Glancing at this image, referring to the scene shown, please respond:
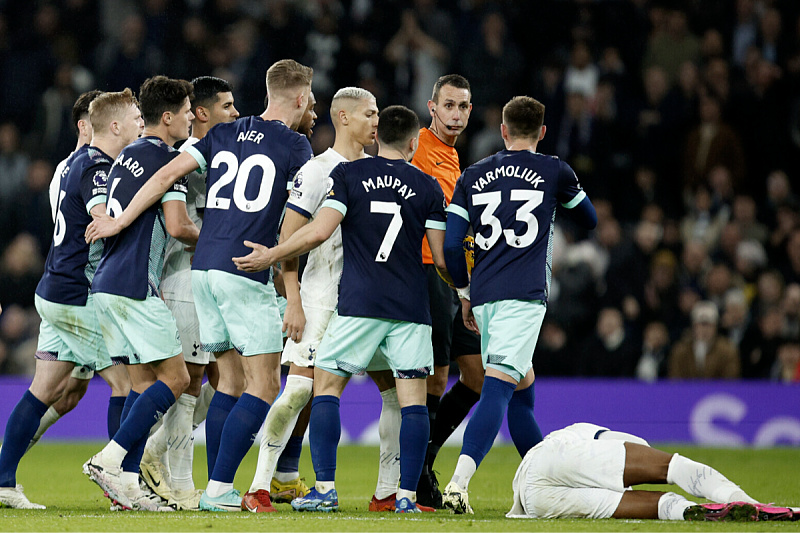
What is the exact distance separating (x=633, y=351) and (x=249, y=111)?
594 centimetres

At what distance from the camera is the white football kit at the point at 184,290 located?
639cm

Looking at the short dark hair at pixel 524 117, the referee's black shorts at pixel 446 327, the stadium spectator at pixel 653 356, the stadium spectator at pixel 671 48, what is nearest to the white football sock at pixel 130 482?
the referee's black shorts at pixel 446 327

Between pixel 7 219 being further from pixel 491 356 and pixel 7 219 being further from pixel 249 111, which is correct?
pixel 491 356

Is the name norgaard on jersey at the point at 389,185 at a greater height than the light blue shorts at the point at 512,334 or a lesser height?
greater

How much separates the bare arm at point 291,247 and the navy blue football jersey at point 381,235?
0.14m

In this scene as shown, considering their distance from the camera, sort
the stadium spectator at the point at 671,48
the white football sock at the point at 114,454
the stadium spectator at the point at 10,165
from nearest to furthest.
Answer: the white football sock at the point at 114,454
the stadium spectator at the point at 10,165
the stadium spectator at the point at 671,48

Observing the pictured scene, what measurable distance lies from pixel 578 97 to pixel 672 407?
4477mm

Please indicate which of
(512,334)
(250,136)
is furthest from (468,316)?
(250,136)

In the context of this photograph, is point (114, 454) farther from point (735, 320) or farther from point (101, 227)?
point (735, 320)

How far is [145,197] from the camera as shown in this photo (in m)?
5.86

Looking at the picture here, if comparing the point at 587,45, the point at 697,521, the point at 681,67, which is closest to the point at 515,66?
the point at 587,45

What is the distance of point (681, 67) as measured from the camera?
47.5ft

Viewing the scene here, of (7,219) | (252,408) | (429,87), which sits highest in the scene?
(429,87)

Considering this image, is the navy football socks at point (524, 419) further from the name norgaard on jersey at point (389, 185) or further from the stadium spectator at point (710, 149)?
the stadium spectator at point (710, 149)
